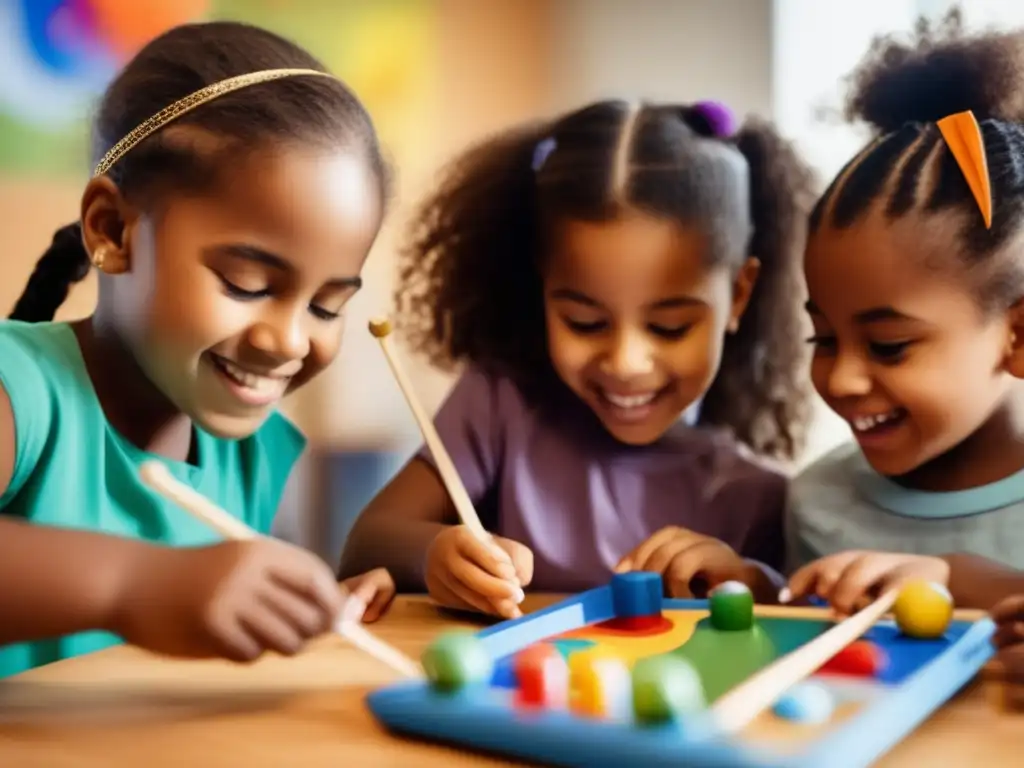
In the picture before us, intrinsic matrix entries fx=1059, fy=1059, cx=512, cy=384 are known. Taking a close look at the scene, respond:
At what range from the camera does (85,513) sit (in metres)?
0.53

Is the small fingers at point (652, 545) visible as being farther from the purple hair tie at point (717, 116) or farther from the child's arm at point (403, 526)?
the purple hair tie at point (717, 116)

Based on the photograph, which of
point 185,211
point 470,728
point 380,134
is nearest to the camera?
point 470,728

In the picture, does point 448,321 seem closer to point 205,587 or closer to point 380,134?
point 380,134

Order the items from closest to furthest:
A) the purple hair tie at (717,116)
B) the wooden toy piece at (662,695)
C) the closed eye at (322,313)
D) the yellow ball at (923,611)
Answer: the wooden toy piece at (662,695) < the yellow ball at (923,611) < the closed eye at (322,313) < the purple hair tie at (717,116)

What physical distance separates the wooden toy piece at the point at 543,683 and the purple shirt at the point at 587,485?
0.27m

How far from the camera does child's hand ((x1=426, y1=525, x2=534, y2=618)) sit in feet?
1.74

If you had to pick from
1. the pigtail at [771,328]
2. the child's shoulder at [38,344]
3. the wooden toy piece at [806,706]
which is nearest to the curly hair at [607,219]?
the pigtail at [771,328]

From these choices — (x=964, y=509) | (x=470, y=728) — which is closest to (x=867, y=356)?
(x=964, y=509)

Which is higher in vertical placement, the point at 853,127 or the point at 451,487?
the point at 853,127

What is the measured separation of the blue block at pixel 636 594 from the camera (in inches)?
19.4

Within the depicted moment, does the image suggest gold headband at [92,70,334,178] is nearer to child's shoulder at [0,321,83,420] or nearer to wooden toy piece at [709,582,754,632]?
child's shoulder at [0,321,83,420]

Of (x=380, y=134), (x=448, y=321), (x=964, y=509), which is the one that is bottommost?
(x=964, y=509)

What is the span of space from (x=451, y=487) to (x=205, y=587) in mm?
240

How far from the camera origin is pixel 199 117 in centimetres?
53
